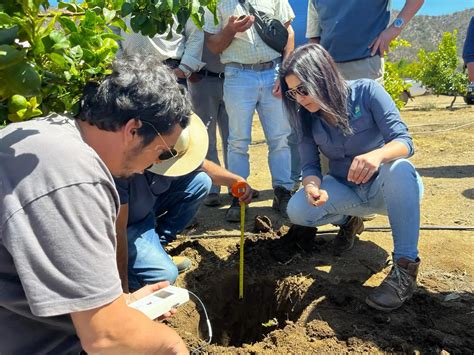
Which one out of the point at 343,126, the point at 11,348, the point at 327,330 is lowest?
the point at 327,330

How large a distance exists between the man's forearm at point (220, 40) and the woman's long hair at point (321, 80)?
1.27 metres

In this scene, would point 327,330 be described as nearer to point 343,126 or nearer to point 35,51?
point 343,126

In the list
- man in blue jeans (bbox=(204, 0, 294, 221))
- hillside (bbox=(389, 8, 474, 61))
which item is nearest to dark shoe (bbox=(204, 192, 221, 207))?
man in blue jeans (bbox=(204, 0, 294, 221))

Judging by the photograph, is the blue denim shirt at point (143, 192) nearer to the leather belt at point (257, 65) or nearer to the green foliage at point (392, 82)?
the leather belt at point (257, 65)

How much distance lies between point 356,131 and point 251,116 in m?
1.42

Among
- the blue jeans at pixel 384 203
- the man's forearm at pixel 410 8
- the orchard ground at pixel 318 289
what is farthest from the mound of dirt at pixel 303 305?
the man's forearm at pixel 410 8

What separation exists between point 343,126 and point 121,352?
6.69 ft

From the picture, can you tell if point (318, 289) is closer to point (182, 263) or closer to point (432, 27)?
point (182, 263)

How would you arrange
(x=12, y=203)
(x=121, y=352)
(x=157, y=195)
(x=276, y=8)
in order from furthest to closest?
(x=276, y=8)
(x=157, y=195)
(x=121, y=352)
(x=12, y=203)

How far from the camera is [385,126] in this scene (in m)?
3.00

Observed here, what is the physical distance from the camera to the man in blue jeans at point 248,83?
4188mm

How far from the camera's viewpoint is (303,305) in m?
3.04

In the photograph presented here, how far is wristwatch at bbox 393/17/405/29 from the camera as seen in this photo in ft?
13.0

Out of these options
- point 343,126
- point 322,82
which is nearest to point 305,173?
point 343,126
